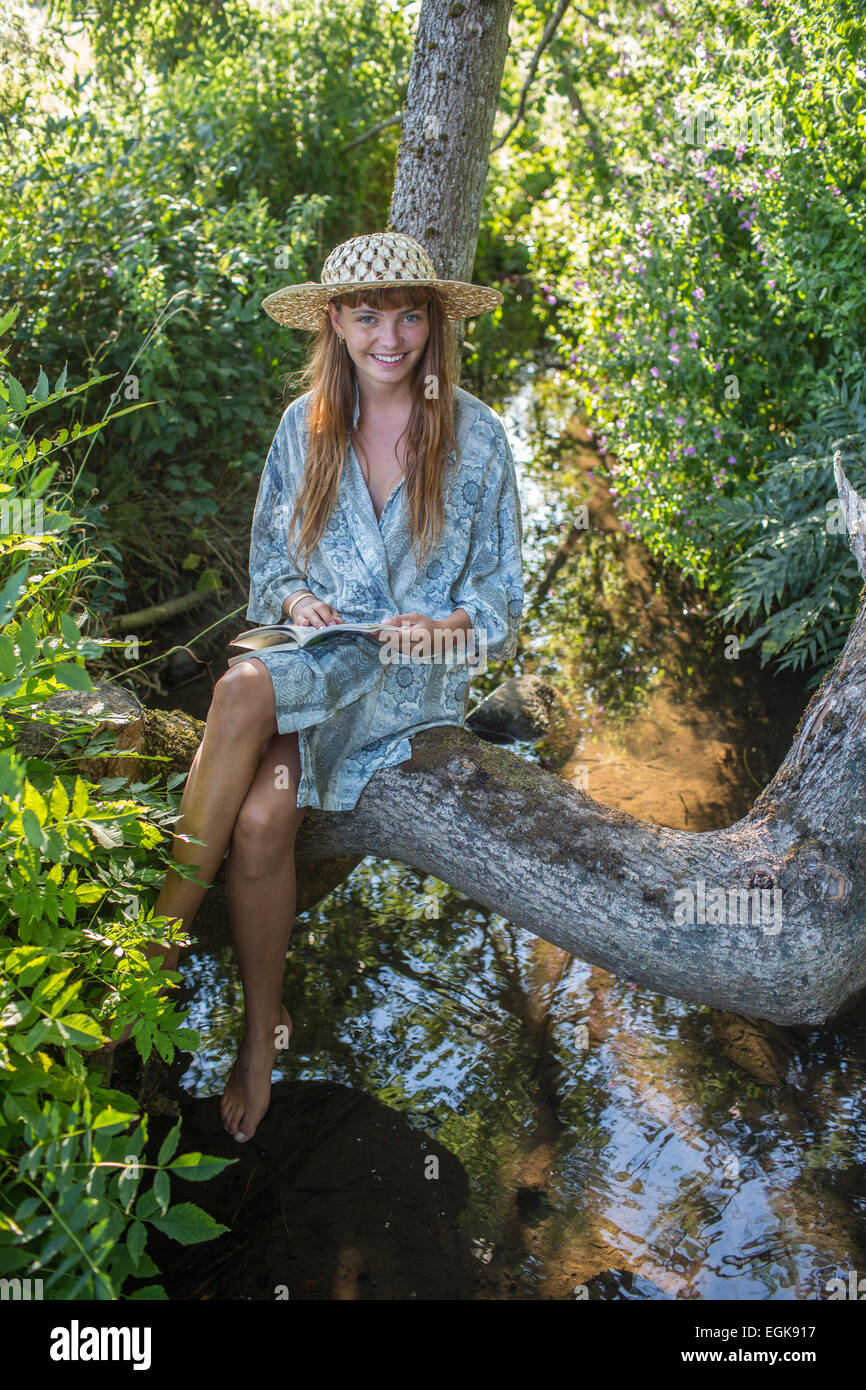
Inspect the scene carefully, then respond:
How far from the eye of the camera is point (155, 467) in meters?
5.05

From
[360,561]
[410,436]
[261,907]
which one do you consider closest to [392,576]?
[360,561]

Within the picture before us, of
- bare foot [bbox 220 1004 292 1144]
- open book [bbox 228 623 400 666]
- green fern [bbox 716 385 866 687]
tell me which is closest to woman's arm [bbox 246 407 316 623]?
open book [bbox 228 623 400 666]

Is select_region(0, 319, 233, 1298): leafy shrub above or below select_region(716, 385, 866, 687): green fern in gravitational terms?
below

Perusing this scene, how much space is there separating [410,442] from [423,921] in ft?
5.11

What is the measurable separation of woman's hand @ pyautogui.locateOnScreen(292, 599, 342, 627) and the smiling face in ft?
1.84

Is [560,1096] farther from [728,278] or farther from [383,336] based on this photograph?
[728,278]

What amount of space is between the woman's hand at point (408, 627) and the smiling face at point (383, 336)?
58 centimetres

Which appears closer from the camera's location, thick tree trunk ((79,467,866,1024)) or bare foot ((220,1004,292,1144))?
thick tree trunk ((79,467,866,1024))

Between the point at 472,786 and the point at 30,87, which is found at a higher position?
the point at 30,87

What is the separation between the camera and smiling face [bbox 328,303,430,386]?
276cm

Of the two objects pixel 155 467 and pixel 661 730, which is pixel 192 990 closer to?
pixel 661 730

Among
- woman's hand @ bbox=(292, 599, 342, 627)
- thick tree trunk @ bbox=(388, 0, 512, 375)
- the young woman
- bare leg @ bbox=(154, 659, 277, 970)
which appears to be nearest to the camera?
bare leg @ bbox=(154, 659, 277, 970)

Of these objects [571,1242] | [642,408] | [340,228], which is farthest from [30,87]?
[571,1242]

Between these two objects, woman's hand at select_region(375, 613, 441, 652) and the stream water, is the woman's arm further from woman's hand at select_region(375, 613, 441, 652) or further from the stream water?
the stream water
